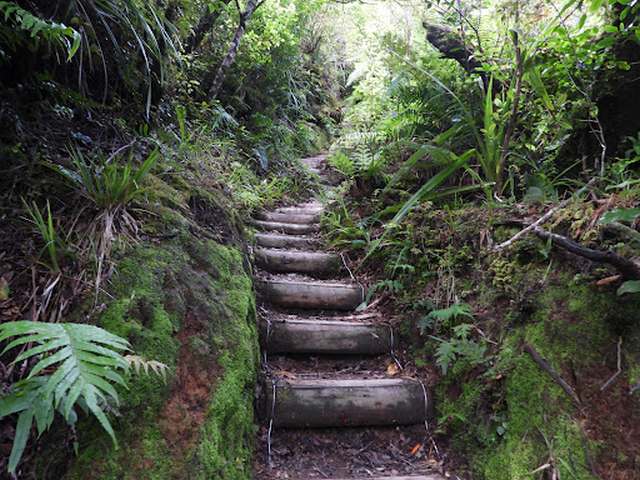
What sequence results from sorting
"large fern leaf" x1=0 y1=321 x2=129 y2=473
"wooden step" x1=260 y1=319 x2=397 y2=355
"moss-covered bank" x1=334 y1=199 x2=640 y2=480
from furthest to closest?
"wooden step" x1=260 y1=319 x2=397 y2=355 → "moss-covered bank" x1=334 y1=199 x2=640 y2=480 → "large fern leaf" x1=0 y1=321 x2=129 y2=473

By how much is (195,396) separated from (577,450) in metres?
1.37

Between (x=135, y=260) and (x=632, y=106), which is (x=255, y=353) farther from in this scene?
(x=632, y=106)

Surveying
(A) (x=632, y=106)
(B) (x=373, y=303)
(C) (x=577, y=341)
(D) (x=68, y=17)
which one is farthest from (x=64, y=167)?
(A) (x=632, y=106)

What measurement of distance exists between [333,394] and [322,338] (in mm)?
424

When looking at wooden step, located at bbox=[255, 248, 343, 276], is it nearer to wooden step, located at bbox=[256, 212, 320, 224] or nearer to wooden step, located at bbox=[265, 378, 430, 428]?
wooden step, located at bbox=[256, 212, 320, 224]

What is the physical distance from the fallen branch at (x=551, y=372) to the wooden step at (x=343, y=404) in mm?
583

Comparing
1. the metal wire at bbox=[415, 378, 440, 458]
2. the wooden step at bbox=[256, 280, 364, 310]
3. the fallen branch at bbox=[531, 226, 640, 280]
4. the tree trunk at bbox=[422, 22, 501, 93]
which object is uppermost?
the tree trunk at bbox=[422, 22, 501, 93]

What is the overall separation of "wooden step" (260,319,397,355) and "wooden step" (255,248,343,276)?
A: 0.80 m

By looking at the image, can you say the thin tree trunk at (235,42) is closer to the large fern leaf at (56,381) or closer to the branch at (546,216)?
the branch at (546,216)

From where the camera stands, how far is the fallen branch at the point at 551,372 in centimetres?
153

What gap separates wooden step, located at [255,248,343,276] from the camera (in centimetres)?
313

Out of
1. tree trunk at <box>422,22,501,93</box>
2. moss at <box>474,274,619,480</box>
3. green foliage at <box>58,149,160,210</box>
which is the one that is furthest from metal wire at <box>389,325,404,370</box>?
tree trunk at <box>422,22,501,93</box>

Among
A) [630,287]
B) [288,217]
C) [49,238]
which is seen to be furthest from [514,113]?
[288,217]

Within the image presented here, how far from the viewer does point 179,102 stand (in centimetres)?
409
